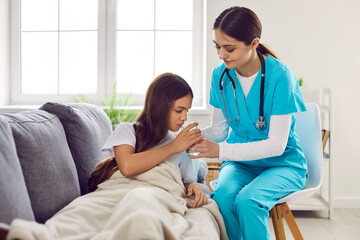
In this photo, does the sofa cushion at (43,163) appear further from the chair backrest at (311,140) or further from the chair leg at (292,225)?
the chair backrest at (311,140)

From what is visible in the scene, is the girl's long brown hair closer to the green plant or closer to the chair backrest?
the chair backrest

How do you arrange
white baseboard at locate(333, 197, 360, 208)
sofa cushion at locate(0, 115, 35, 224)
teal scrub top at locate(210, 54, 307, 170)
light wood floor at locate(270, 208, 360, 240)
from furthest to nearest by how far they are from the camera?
white baseboard at locate(333, 197, 360, 208) → light wood floor at locate(270, 208, 360, 240) → teal scrub top at locate(210, 54, 307, 170) → sofa cushion at locate(0, 115, 35, 224)

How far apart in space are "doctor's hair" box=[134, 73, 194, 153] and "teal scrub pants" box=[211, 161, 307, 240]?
356mm

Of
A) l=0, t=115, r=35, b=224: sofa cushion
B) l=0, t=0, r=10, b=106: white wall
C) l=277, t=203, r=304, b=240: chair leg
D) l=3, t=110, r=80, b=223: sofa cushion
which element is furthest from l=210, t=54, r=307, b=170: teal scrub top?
l=0, t=0, r=10, b=106: white wall

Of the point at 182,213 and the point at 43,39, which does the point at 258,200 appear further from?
the point at 43,39

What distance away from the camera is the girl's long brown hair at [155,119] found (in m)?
1.76

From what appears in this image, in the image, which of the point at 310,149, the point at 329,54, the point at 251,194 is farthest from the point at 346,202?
the point at 251,194

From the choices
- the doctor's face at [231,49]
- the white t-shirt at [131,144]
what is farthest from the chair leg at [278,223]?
the doctor's face at [231,49]

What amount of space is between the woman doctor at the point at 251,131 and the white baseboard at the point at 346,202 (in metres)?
1.87

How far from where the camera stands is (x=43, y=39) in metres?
3.85

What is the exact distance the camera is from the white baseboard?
362 centimetres

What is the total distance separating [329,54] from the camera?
3.56 meters

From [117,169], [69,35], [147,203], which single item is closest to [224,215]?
[117,169]

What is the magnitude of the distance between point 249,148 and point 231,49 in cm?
43
